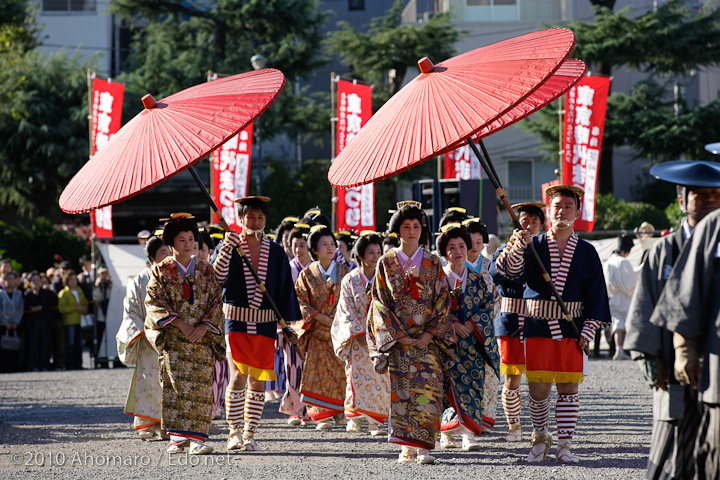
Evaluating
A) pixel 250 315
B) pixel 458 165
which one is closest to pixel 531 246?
pixel 250 315

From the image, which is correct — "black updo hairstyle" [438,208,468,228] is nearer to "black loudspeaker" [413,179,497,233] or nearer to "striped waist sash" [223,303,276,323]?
"striped waist sash" [223,303,276,323]

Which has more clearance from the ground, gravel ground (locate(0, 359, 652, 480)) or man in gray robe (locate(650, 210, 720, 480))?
man in gray robe (locate(650, 210, 720, 480))

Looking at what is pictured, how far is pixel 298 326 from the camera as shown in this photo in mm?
9055

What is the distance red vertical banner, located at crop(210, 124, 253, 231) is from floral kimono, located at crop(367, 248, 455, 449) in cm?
956

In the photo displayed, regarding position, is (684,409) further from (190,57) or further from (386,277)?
(190,57)

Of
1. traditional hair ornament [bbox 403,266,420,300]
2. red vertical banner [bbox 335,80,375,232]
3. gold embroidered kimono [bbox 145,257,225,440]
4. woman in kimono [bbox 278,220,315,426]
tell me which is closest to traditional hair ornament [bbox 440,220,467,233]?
traditional hair ornament [bbox 403,266,420,300]

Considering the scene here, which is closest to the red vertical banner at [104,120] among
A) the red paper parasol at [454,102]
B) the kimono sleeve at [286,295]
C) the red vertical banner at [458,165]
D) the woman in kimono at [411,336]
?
the red vertical banner at [458,165]

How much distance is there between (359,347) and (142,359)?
197cm

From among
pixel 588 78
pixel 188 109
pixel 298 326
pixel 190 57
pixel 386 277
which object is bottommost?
pixel 298 326

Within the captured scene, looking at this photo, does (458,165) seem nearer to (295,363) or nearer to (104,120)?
(104,120)

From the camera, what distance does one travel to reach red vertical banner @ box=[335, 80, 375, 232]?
18297 millimetres

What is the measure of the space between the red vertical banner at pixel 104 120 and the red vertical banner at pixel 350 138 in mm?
4230

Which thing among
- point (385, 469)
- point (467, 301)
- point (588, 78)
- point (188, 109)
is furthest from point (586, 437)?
point (588, 78)

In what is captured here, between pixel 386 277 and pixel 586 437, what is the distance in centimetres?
237
